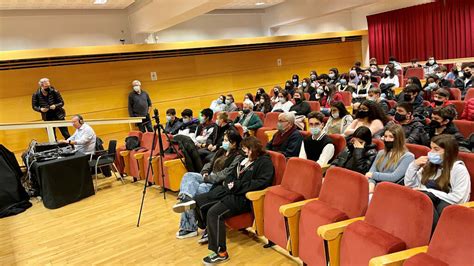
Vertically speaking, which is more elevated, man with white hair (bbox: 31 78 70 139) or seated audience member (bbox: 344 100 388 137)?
man with white hair (bbox: 31 78 70 139)

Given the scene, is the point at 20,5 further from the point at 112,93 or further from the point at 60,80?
the point at 112,93

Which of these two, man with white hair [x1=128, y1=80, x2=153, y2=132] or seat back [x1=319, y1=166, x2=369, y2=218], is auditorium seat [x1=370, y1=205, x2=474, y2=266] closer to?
seat back [x1=319, y1=166, x2=369, y2=218]

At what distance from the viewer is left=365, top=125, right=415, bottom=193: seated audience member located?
2965 millimetres

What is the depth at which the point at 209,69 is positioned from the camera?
34.1 feet

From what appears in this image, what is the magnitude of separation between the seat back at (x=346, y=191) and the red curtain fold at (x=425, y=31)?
1040cm

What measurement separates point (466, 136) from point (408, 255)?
231 cm

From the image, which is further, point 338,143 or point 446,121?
point 338,143

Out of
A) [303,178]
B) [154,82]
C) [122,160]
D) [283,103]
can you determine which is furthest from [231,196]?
[154,82]

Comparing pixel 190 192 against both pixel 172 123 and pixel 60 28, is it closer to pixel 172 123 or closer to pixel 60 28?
pixel 172 123

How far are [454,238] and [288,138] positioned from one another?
2507 mm

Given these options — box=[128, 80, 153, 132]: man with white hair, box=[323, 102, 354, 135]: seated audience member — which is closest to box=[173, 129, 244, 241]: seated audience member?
box=[323, 102, 354, 135]: seated audience member

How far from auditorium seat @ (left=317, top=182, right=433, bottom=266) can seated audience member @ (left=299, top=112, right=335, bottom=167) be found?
4.63 feet

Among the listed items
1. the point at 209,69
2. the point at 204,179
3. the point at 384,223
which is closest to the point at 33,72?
the point at 209,69

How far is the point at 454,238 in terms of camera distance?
6.47 ft
